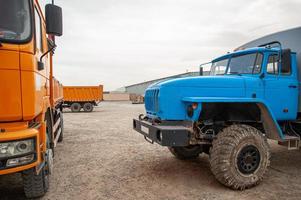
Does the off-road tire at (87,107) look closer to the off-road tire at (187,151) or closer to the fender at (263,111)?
the off-road tire at (187,151)

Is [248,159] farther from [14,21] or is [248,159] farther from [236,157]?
[14,21]

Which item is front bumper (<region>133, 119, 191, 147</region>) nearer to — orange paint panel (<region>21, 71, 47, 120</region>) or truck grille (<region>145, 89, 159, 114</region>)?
truck grille (<region>145, 89, 159, 114</region>)

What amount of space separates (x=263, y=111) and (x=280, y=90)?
0.78 metres

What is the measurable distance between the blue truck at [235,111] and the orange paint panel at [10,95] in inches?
81.3

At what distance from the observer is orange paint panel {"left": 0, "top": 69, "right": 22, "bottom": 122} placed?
253cm

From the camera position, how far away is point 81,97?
22453mm

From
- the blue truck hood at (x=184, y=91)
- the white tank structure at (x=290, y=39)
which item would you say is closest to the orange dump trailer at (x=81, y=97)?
the white tank structure at (x=290, y=39)

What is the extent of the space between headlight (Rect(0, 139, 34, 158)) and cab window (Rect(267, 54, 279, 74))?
4217 millimetres

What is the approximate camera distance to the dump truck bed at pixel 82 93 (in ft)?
72.4

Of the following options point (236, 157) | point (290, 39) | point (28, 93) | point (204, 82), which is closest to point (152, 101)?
point (204, 82)

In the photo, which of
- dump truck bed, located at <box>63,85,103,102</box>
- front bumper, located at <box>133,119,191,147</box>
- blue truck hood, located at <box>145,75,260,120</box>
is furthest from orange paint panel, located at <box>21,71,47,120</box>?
dump truck bed, located at <box>63,85,103,102</box>

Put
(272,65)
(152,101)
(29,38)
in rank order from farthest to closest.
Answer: (152,101) → (272,65) → (29,38)

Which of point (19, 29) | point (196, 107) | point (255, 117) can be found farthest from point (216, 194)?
point (19, 29)

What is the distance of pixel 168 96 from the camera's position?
4.18 meters
